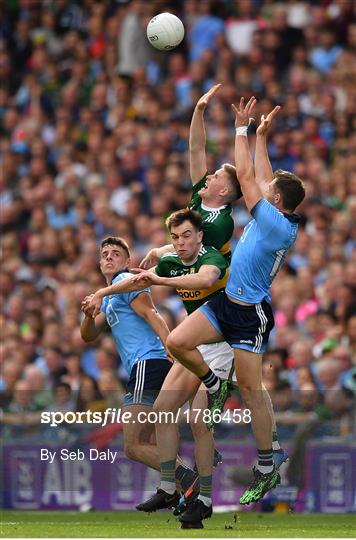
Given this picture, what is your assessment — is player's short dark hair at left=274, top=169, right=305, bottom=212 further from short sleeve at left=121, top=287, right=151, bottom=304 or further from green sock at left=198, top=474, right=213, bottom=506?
green sock at left=198, top=474, right=213, bottom=506

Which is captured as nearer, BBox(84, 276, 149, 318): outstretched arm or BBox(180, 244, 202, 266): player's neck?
BBox(84, 276, 149, 318): outstretched arm

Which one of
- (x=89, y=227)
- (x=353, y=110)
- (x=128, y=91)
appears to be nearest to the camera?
(x=353, y=110)

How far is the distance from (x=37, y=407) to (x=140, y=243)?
12.7ft

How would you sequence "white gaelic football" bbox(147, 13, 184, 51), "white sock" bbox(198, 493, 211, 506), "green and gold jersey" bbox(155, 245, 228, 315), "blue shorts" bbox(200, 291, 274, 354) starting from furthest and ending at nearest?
"white gaelic football" bbox(147, 13, 184, 51)
"green and gold jersey" bbox(155, 245, 228, 315)
"white sock" bbox(198, 493, 211, 506)
"blue shorts" bbox(200, 291, 274, 354)

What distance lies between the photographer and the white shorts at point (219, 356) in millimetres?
13016

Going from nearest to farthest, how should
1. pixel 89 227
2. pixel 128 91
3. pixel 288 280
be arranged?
pixel 288 280 < pixel 89 227 < pixel 128 91

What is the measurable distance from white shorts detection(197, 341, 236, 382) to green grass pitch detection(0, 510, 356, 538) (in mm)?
1223

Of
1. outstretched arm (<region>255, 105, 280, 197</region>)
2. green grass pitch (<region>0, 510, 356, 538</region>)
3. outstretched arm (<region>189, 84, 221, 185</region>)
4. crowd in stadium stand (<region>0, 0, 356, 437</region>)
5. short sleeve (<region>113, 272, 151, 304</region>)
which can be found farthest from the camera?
crowd in stadium stand (<region>0, 0, 356, 437</region>)

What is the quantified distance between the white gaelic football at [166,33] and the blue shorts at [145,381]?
Answer: 2.66 metres

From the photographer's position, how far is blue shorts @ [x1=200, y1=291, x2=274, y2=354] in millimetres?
12594

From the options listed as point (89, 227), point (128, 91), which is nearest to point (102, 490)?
point (89, 227)

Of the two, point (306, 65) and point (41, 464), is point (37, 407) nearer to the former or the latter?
point (41, 464)

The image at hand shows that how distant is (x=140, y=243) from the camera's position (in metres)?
19.9

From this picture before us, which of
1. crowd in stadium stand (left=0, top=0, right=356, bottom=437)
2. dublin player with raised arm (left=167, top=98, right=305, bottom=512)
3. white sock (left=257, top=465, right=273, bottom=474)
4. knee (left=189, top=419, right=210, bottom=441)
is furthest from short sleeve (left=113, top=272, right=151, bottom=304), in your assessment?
crowd in stadium stand (left=0, top=0, right=356, bottom=437)
